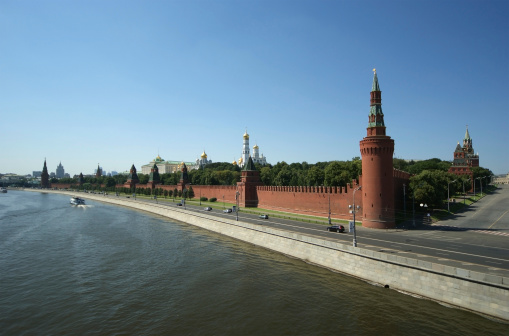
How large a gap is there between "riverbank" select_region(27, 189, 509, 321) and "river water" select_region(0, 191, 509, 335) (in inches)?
26.1

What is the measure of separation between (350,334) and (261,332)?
4.48 meters

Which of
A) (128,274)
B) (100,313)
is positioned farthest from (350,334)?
(128,274)

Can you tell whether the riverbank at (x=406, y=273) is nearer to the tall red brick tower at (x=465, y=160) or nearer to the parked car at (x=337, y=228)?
the parked car at (x=337, y=228)

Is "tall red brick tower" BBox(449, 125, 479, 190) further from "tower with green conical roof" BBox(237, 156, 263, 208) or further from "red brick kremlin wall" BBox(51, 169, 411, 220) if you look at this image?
"tower with green conical roof" BBox(237, 156, 263, 208)

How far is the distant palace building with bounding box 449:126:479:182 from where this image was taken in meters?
87.7

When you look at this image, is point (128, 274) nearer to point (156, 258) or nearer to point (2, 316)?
point (156, 258)

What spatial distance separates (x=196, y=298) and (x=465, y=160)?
9267 centimetres

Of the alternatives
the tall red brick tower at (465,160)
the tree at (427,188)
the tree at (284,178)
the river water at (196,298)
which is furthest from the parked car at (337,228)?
the tall red brick tower at (465,160)

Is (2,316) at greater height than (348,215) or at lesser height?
lesser

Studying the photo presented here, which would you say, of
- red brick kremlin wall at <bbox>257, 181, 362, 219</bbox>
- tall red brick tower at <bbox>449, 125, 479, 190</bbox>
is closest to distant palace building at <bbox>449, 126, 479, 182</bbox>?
tall red brick tower at <bbox>449, 125, 479, 190</bbox>

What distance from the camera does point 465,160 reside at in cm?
9019

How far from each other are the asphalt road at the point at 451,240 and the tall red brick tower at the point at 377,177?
6.43 ft

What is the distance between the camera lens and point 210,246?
36.9 metres

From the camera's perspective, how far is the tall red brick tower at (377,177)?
39.4 metres
